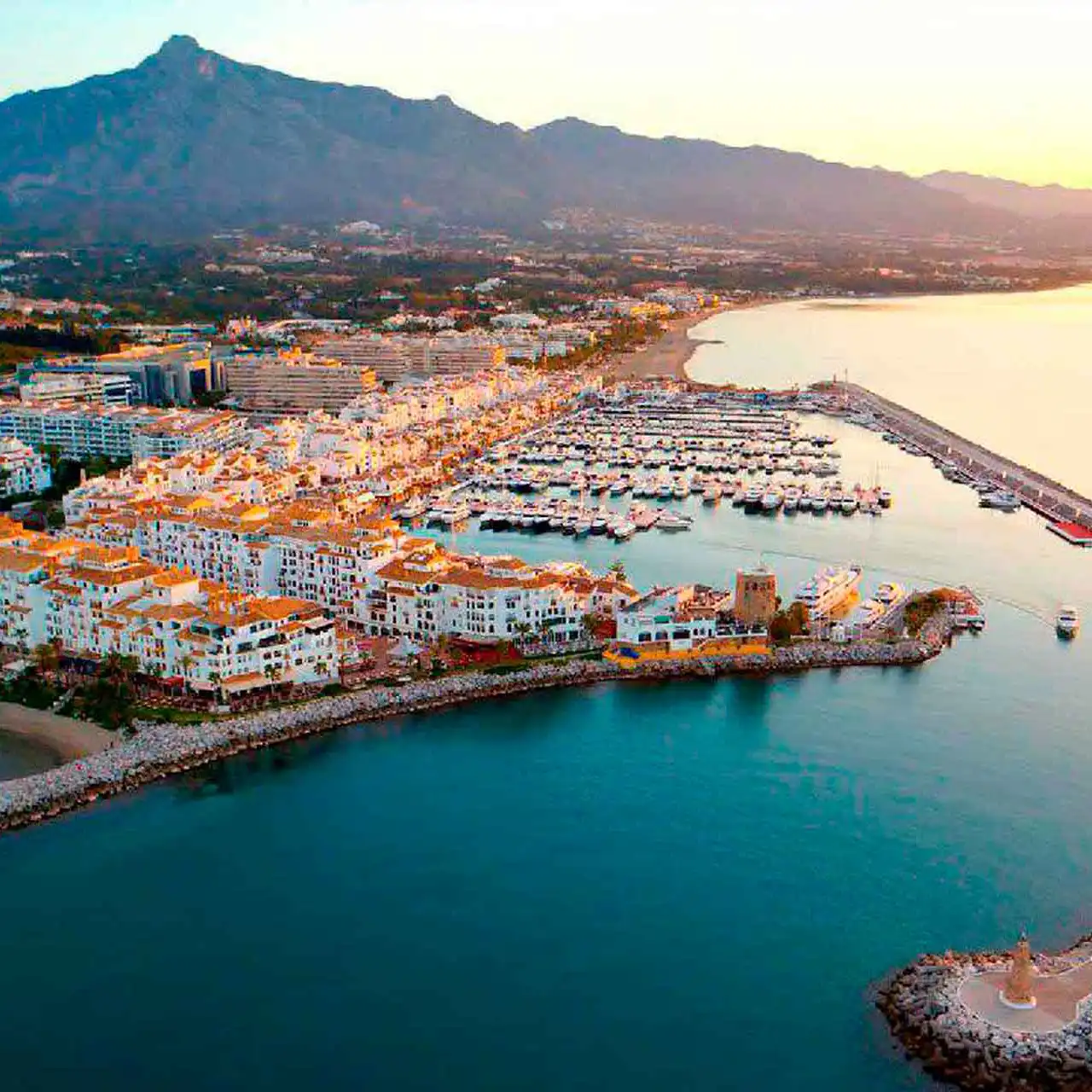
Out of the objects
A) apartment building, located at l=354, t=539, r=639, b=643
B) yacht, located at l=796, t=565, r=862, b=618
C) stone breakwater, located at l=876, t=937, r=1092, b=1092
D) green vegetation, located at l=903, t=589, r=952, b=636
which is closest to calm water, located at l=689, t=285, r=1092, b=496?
green vegetation, located at l=903, t=589, r=952, b=636

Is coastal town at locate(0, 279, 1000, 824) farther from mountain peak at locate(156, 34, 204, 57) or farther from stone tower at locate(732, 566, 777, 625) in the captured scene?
mountain peak at locate(156, 34, 204, 57)

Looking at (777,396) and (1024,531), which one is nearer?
(1024,531)

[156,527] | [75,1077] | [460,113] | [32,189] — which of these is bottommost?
Result: [75,1077]

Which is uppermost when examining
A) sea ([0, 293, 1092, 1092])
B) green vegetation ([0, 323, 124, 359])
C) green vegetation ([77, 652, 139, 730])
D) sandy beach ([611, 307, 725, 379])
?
green vegetation ([0, 323, 124, 359])

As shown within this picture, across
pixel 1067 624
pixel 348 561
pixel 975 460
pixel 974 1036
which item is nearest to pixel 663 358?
pixel 975 460

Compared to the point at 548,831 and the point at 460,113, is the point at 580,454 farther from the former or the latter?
the point at 460,113

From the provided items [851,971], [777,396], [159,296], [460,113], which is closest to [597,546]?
[851,971]
